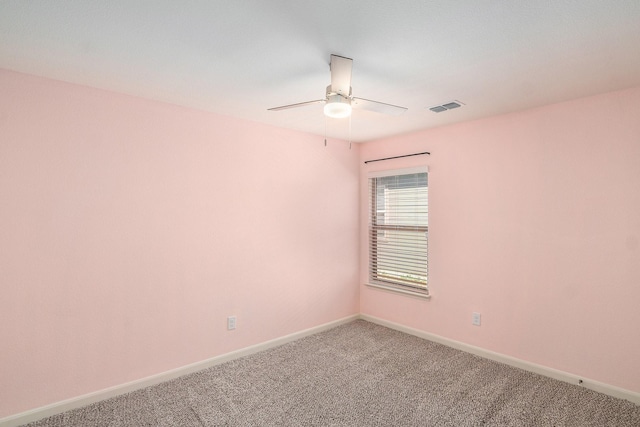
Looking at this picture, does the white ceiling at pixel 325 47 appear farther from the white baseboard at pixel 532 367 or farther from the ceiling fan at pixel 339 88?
the white baseboard at pixel 532 367

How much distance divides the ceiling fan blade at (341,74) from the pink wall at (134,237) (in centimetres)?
155

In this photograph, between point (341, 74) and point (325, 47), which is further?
point (341, 74)

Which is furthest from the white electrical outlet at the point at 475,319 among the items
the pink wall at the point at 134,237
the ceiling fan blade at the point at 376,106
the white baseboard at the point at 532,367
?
the ceiling fan blade at the point at 376,106

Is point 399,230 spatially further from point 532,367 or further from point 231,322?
point 231,322

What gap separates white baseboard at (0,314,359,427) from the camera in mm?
2212

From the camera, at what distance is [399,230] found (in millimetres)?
4047

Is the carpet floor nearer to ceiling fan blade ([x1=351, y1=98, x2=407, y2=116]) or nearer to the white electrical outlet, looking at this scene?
the white electrical outlet

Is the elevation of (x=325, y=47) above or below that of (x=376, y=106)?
above

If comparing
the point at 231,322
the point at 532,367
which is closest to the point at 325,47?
the point at 231,322

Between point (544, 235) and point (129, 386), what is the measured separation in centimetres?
366

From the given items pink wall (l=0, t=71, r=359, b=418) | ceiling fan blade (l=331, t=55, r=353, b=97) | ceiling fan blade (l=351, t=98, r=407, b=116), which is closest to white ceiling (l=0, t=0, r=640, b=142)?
ceiling fan blade (l=331, t=55, r=353, b=97)

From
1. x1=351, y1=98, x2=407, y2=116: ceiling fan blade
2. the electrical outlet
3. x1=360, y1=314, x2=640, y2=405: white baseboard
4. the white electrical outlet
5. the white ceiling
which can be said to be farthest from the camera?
the white electrical outlet

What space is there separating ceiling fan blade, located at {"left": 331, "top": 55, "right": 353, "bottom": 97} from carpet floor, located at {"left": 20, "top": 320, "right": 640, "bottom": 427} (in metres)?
2.18

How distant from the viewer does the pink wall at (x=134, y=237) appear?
2.23 metres
